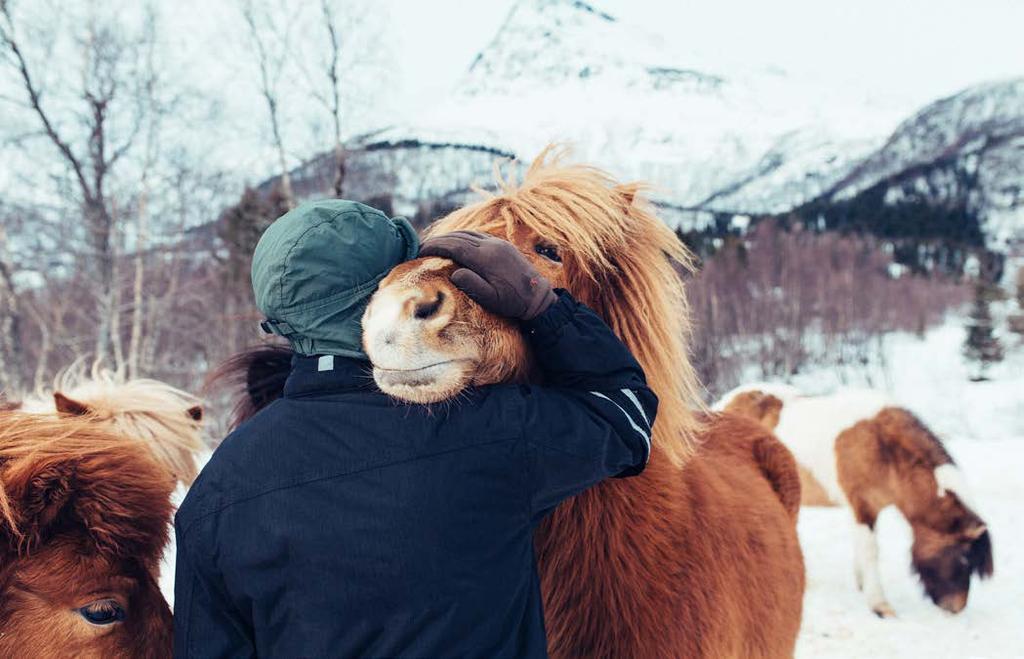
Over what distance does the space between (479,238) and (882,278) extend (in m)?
45.3

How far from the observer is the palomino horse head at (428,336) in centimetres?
109

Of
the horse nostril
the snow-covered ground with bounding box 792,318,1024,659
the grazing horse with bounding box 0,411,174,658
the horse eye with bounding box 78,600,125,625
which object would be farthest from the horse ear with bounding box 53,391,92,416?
the snow-covered ground with bounding box 792,318,1024,659

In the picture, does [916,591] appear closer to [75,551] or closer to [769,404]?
[769,404]

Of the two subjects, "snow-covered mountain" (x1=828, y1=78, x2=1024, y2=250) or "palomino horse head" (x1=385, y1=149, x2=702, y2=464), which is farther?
"snow-covered mountain" (x1=828, y1=78, x2=1024, y2=250)

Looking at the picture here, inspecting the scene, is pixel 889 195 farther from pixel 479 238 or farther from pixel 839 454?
pixel 479 238

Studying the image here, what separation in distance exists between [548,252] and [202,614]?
1.12 metres

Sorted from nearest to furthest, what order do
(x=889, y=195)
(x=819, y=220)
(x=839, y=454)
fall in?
(x=839, y=454)
(x=819, y=220)
(x=889, y=195)

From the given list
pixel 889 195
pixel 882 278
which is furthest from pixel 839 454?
pixel 889 195

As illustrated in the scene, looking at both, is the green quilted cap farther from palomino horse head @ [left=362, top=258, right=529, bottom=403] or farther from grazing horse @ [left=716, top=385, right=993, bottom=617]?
grazing horse @ [left=716, top=385, right=993, bottom=617]

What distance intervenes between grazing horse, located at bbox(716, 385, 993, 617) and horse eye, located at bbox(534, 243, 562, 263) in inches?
167

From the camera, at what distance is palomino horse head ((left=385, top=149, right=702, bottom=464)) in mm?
1654

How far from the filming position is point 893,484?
632 cm

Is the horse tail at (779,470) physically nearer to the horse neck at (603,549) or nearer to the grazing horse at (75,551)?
the horse neck at (603,549)

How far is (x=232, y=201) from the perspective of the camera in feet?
48.7
